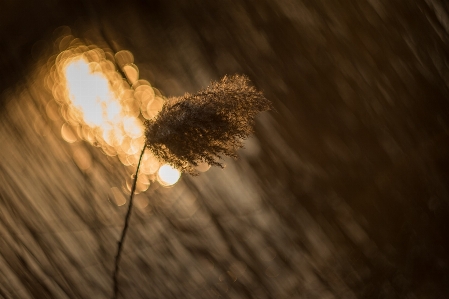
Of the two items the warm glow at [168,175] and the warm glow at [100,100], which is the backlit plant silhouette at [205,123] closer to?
the warm glow at [168,175]

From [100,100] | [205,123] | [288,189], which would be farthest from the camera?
[100,100]

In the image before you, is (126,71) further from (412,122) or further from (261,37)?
(412,122)

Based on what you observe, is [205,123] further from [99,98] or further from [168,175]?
[99,98]

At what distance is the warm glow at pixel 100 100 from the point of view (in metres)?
1.34

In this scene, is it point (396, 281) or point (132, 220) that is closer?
point (396, 281)

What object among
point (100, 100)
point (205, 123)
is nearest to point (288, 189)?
point (205, 123)

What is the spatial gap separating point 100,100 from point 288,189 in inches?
29.6

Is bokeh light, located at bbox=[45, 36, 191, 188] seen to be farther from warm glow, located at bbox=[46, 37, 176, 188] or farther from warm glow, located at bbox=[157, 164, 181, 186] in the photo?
warm glow, located at bbox=[157, 164, 181, 186]

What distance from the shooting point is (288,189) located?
115 centimetres

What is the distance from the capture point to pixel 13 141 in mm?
1333

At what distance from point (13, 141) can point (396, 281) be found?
1217 mm

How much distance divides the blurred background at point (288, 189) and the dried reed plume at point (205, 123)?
0.40 m

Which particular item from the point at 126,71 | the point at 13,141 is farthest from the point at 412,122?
the point at 13,141

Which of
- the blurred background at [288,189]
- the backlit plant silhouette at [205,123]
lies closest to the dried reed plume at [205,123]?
the backlit plant silhouette at [205,123]
